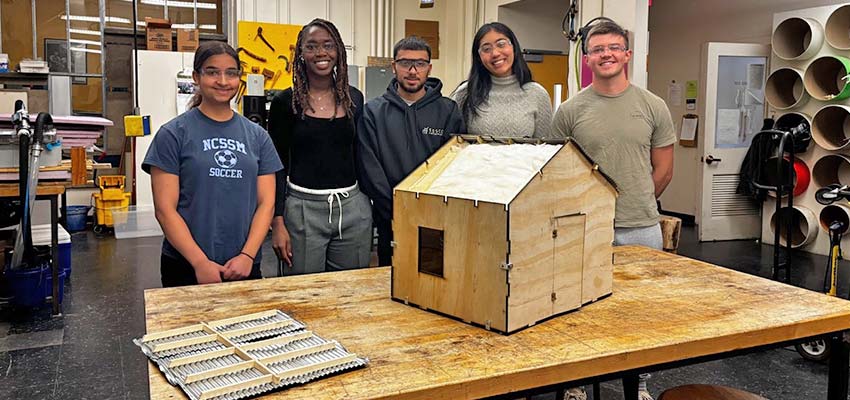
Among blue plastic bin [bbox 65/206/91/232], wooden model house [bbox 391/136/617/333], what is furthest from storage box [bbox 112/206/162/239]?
wooden model house [bbox 391/136/617/333]

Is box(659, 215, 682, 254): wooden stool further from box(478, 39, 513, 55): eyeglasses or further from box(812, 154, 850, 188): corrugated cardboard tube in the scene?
box(812, 154, 850, 188): corrugated cardboard tube

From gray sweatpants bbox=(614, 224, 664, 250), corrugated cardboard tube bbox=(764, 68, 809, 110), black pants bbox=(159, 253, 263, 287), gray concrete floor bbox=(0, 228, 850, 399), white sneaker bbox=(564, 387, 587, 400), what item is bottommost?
gray concrete floor bbox=(0, 228, 850, 399)

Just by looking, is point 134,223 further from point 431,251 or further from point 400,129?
point 431,251

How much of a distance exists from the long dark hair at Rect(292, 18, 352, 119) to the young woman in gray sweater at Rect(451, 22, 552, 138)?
0.44m

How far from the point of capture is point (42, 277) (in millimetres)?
3889

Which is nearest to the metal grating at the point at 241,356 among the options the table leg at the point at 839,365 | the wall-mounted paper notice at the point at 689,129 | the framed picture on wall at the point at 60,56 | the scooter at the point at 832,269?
the table leg at the point at 839,365

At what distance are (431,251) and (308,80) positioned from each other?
105 cm

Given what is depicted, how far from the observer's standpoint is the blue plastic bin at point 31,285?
382cm

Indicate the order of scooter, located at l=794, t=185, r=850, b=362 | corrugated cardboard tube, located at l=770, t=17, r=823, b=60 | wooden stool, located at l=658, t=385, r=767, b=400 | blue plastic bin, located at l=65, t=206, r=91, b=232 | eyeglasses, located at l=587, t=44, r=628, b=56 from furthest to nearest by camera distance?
blue plastic bin, located at l=65, t=206, r=91, b=232, corrugated cardboard tube, located at l=770, t=17, r=823, b=60, scooter, located at l=794, t=185, r=850, b=362, eyeglasses, located at l=587, t=44, r=628, b=56, wooden stool, located at l=658, t=385, r=767, b=400

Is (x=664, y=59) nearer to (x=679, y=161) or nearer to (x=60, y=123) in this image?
(x=679, y=161)

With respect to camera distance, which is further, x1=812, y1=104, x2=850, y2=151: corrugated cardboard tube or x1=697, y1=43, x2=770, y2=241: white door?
x1=697, y1=43, x2=770, y2=241: white door

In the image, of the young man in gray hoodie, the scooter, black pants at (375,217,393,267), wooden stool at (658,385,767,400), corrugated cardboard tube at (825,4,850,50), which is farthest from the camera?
corrugated cardboard tube at (825,4,850,50)

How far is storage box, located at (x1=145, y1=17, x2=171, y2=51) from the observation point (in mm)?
6852

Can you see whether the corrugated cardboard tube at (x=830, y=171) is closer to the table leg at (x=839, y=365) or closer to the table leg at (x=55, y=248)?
the table leg at (x=839, y=365)
